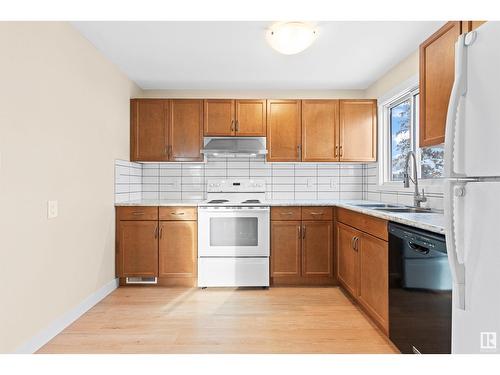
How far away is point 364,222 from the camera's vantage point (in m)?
2.72

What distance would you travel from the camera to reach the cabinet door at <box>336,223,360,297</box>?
2.95 m

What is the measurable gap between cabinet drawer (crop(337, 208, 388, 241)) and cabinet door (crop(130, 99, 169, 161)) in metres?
2.14

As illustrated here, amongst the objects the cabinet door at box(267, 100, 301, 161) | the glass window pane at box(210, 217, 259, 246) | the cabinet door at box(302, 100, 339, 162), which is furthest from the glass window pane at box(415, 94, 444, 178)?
the glass window pane at box(210, 217, 259, 246)

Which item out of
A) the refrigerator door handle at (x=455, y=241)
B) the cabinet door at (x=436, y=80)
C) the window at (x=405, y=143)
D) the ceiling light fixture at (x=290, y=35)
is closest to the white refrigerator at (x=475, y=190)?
the refrigerator door handle at (x=455, y=241)

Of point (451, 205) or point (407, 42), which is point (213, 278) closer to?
point (451, 205)

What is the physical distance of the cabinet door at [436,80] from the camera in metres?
1.89

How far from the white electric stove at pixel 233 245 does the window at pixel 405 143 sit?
1550mm

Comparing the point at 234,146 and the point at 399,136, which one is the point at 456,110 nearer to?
the point at 399,136

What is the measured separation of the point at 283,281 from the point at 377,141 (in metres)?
2.01

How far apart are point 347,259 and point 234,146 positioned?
175 cm

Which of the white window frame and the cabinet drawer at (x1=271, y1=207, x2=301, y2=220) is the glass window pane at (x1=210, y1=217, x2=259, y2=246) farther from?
the white window frame

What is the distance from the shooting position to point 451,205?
125cm

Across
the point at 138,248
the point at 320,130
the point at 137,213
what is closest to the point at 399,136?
the point at 320,130
